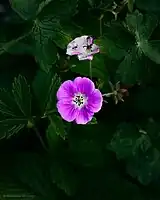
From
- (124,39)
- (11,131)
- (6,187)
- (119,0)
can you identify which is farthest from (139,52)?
(6,187)

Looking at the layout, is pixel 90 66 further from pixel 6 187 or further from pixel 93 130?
pixel 6 187

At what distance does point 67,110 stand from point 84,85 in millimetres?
57

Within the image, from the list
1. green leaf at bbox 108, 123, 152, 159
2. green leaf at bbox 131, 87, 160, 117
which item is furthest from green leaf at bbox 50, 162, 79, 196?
green leaf at bbox 131, 87, 160, 117

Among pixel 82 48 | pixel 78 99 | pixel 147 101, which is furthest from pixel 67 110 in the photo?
pixel 147 101

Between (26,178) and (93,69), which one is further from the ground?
(93,69)

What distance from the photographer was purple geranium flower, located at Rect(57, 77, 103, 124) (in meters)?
1.02

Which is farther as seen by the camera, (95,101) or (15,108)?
(15,108)

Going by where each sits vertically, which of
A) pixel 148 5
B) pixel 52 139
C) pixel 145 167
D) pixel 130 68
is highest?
pixel 148 5

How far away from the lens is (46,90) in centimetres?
111

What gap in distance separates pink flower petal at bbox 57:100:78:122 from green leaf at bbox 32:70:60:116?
0.18 feet

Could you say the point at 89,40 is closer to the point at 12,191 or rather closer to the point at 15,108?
the point at 15,108

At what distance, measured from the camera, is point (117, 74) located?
3.57ft

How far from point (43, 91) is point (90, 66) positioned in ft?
0.36

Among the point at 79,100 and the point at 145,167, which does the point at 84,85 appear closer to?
the point at 79,100
